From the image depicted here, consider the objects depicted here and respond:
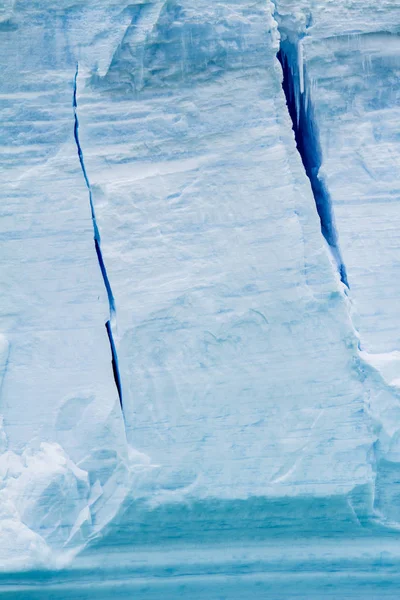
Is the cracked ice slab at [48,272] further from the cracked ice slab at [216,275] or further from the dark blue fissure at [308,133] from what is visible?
the dark blue fissure at [308,133]

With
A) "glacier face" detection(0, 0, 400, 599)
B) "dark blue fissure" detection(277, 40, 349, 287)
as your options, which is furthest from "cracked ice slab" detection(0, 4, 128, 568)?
"dark blue fissure" detection(277, 40, 349, 287)

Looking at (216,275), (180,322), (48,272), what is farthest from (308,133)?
(48,272)

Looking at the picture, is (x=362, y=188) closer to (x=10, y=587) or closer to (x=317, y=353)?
(x=317, y=353)

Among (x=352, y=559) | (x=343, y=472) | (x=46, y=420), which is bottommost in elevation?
(x=352, y=559)

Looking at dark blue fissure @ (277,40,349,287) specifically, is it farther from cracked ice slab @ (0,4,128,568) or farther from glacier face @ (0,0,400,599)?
cracked ice slab @ (0,4,128,568)

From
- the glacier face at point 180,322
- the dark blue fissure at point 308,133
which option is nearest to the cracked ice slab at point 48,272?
the glacier face at point 180,322

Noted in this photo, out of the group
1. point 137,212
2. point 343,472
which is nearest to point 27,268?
point 137,212

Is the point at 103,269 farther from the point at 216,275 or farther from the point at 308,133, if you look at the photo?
the point at 308,133
